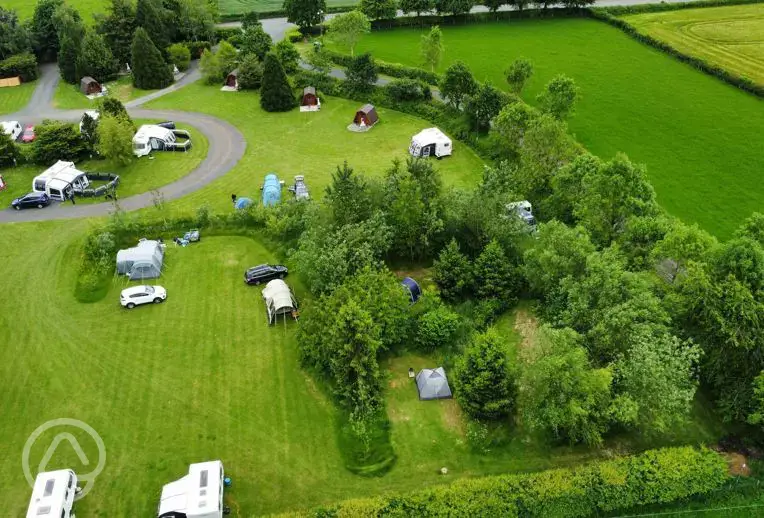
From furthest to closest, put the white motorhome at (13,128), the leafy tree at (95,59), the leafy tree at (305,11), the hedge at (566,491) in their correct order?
the leafy tree at (305,11), the leafy tree at (95,59), the white motorhome at (13,128), the hedge at (566,491)

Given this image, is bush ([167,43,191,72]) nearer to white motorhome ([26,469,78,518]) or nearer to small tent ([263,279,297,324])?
small tent ([263,279,297,324])

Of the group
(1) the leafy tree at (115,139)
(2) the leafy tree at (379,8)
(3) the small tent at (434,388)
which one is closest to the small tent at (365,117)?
(1) the leafy tree at (115,139)

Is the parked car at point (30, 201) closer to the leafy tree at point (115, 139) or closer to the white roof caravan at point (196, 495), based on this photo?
the leafy tree at point (115, 139)

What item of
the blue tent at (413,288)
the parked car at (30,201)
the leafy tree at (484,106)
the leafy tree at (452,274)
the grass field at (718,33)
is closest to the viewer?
the leafy tree at (452,274)

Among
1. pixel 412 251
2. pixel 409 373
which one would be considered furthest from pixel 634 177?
pixel 409 373

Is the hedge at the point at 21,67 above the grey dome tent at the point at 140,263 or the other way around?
above

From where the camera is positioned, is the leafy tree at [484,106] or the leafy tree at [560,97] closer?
the leafy tree at [560,97]

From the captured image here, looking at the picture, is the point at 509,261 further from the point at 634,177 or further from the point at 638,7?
the point at 638,7
